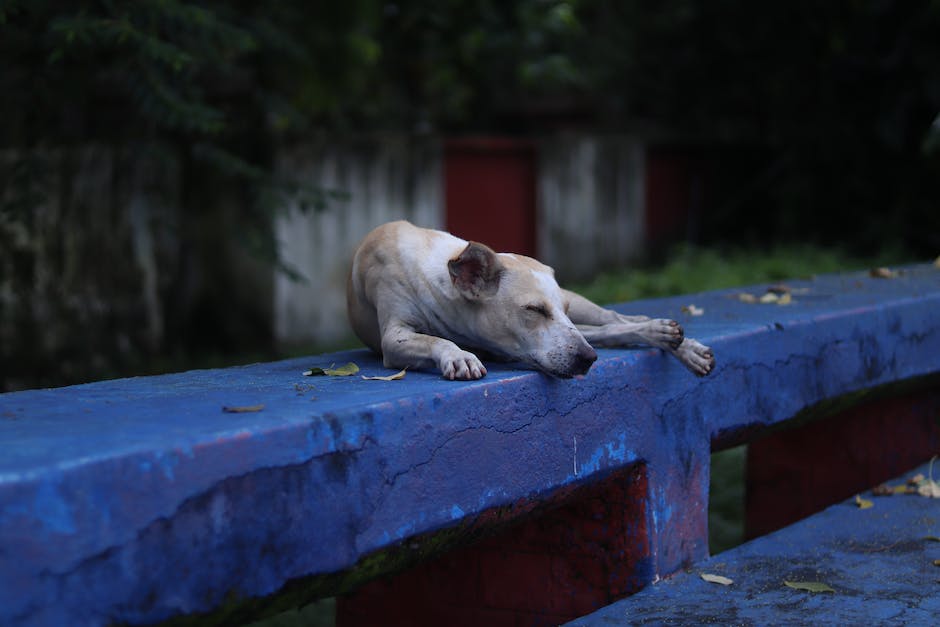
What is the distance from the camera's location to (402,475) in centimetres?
310

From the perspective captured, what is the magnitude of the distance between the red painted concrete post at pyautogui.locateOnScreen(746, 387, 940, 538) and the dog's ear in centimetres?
306

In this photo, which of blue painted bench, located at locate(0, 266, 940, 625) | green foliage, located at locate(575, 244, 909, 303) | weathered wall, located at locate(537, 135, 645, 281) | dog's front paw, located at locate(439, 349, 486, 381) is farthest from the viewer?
weathered wall, located at locate(537, 135, 645, 281)

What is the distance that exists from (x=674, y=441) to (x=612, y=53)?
41.4ft

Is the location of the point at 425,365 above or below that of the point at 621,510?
above

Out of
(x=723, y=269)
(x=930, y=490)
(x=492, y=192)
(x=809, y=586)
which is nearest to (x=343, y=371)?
(x=809, y=586)

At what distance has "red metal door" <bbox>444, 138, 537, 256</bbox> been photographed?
40.5ft

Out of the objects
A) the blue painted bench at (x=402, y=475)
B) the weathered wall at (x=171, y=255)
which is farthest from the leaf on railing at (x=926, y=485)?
the weathered wall at (x=171, y=255)

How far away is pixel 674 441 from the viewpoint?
4.15 meters

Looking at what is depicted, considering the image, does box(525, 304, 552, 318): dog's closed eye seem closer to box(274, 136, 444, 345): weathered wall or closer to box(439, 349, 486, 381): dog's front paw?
box(439, 349, 486, 381): dog's front paw

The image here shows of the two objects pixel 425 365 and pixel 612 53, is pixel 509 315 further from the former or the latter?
pixel 612 53

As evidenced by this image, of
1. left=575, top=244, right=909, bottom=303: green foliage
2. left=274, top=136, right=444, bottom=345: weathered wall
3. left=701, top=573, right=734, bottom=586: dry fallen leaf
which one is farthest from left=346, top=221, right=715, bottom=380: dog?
left=274, top=136, right=444, bottom=345: weathered wall

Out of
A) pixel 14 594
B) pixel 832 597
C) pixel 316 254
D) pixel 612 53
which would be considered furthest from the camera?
pixel 612 53

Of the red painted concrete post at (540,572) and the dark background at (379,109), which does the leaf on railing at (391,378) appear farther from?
the dark background at (379,109)

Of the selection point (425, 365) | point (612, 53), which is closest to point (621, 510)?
point (425, 365)
